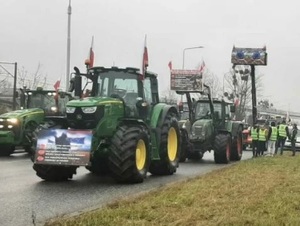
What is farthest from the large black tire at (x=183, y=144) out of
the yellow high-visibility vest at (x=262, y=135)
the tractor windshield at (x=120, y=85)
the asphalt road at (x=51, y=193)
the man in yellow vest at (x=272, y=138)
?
the man in yellow vest at (x=272, y=138)

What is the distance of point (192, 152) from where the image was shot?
64.5 feet

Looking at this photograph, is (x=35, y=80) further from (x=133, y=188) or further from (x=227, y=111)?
(x=133, y=188)

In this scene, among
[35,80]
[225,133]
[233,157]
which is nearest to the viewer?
[225,133]

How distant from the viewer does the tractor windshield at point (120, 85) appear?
1282 cm

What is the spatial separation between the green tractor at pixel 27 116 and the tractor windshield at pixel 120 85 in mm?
5332

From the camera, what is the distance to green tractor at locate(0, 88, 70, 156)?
61.5 feet

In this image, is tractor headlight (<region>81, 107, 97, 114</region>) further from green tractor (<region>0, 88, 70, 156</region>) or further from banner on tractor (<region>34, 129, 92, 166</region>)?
green tractor (<region>0, 88, 70, 156</region>)

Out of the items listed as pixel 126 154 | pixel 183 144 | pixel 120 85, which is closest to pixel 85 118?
pixel 126 154

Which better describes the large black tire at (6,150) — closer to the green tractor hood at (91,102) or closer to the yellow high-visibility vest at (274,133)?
the green tractor hood at (91,102)

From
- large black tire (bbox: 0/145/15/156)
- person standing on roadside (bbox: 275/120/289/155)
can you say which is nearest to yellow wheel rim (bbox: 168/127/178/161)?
large black tire (bbox: 0/145/15/156)

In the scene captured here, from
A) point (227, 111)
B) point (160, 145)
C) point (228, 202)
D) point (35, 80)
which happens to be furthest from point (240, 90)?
point (228, 202)

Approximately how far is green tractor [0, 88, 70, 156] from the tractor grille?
6.33 metres

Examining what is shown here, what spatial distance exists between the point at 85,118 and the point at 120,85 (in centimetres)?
169

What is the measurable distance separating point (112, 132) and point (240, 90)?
52824 mm
